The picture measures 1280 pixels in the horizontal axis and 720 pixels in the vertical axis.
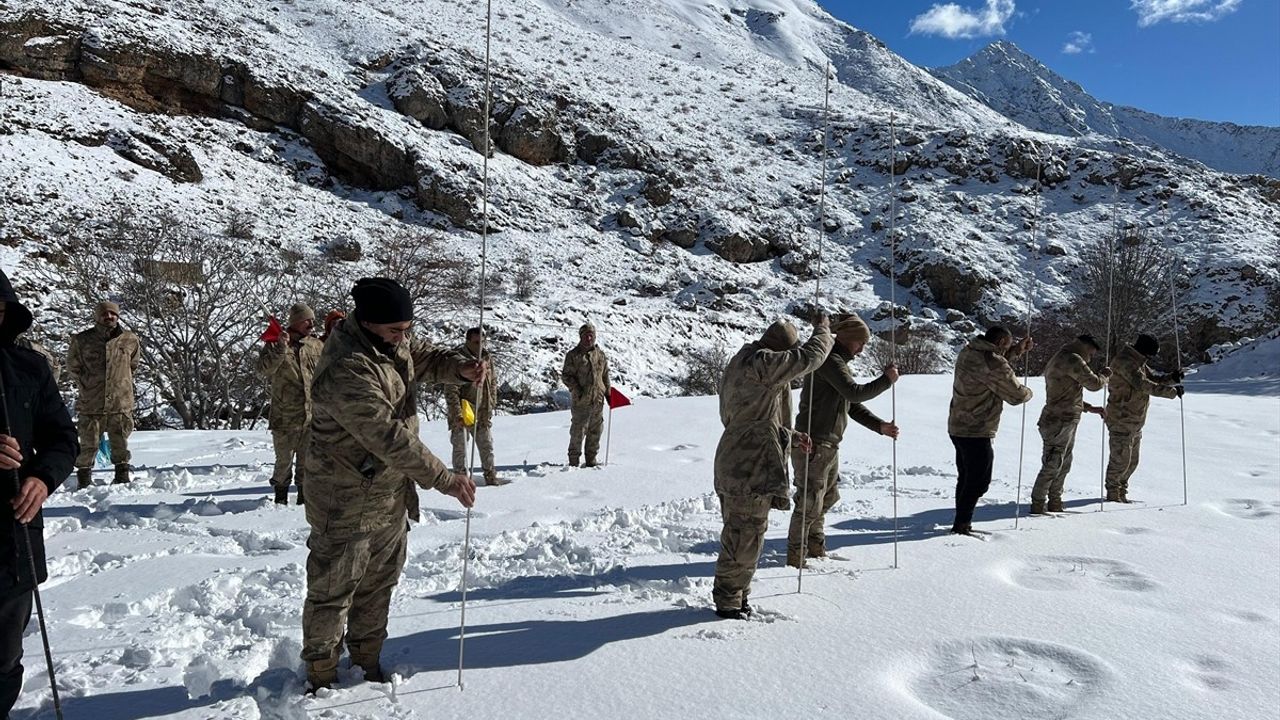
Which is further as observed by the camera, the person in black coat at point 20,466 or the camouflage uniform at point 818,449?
the camouflage uniform at point 818,449

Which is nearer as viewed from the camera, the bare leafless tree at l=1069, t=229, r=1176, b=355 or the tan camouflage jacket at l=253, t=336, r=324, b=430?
the tan camouflage jacket at l=253, t=336, r=324, b=430

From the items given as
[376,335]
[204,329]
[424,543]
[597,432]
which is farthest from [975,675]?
[204,329]

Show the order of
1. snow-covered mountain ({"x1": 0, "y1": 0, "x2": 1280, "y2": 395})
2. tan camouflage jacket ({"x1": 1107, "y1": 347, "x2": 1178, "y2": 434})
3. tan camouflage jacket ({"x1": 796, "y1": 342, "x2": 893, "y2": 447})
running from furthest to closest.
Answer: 1. snow-covered mountain ({"x1": 0, "y1": 0, "x2": 1280, "y2": 395})
2. tan camouflage jacket ({"x1": 1107, "y1": 347, "x2": 1178, "y2": 434})
3. tan camouflage jacket ({"x1": 796, "y1": 342, "x2": 893, "y2": 447})

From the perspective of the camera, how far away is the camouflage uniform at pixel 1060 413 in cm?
691

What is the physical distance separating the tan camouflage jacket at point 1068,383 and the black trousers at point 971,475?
1336mm

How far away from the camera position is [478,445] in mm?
8547

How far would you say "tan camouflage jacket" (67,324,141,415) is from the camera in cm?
803

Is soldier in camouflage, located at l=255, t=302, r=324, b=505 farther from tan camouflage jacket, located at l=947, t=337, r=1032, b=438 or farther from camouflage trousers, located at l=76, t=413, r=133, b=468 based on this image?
tan camouflage jacket, located at l=947, t=337, r=1032, b=438

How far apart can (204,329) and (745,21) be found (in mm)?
84516

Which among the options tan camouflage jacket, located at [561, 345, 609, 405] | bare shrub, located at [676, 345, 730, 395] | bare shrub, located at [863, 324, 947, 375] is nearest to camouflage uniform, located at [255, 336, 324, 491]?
tan camouflage jacket, located at [561, 345, 609, 405]

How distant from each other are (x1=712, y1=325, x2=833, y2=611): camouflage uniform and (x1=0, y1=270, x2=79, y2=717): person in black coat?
3053mm

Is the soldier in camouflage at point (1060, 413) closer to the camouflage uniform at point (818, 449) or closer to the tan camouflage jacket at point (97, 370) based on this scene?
the camouflage uniform at point (818, 449)

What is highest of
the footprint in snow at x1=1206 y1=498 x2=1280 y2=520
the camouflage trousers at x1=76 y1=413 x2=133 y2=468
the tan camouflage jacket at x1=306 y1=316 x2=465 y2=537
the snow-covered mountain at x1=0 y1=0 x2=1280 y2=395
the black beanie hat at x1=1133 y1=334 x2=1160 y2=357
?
the snow-covered mountain at x1=0 y1=0 x2=1280 y2=395

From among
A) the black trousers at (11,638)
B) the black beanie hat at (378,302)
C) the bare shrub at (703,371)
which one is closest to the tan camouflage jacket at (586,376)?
the black beanie hat at (378,302)
